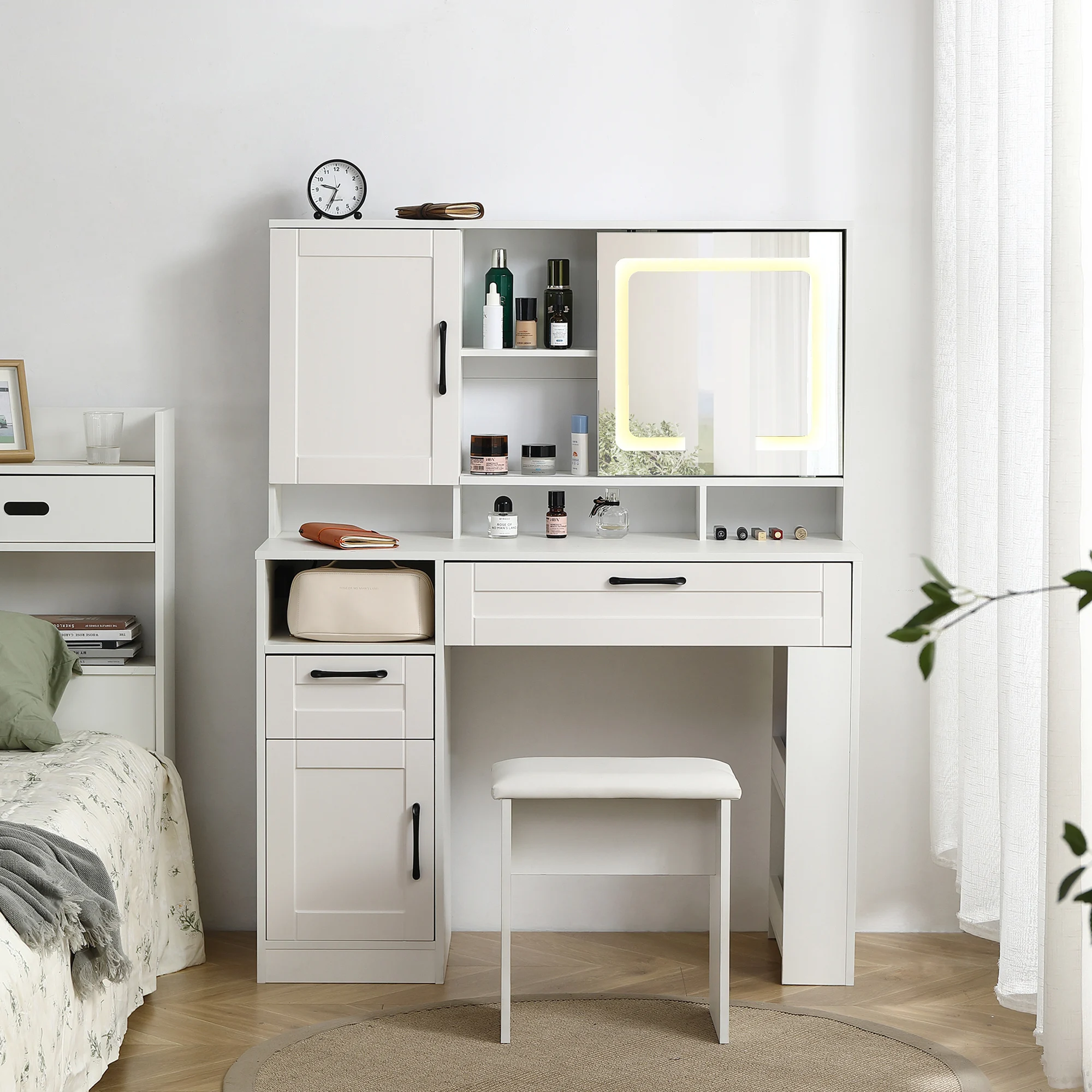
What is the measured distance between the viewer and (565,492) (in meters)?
3.43

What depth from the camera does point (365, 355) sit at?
312 cm

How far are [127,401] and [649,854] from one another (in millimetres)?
1891

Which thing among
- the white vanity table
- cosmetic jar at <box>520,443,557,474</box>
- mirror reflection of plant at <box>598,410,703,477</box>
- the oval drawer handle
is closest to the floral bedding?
the white vanity table

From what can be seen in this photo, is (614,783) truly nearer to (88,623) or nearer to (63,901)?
(63,901)

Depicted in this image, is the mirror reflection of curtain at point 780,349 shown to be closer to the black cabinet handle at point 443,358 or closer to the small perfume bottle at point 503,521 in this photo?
the small perfume bottle at point 503,521

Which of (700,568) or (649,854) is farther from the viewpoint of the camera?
(700,568)

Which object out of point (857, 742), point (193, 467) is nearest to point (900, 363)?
point (857, 742)

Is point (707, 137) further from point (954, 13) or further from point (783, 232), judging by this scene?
point (954, 13)

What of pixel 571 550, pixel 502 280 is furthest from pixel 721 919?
pixel 502 280

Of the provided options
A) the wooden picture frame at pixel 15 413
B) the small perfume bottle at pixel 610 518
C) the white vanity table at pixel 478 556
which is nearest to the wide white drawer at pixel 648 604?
the white vanity table at pixel 478 556

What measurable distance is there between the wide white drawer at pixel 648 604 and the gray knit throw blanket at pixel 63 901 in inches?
40.8

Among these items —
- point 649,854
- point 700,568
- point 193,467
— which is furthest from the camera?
point 193,467

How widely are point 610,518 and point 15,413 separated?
1.62 metres

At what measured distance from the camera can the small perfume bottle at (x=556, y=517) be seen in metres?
3.20
